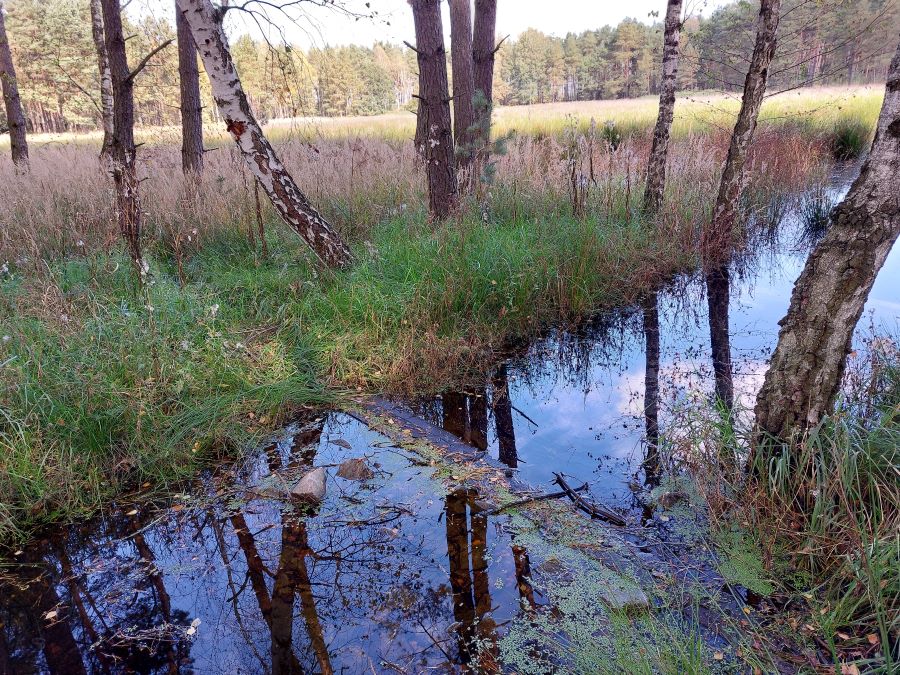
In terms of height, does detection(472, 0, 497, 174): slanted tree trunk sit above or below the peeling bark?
above

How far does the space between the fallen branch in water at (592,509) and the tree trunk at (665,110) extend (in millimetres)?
4706

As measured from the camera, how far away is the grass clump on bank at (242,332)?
10.3 feet

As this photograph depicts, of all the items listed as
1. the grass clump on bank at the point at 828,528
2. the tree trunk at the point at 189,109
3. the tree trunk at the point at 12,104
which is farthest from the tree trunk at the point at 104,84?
the grass clump on bank at the point at 828,528

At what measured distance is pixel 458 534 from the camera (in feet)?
Result: 8.88

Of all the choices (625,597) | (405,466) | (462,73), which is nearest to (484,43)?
(462,73)

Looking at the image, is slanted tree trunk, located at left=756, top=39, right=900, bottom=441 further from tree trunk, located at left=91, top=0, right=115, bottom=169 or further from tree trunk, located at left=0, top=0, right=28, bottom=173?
tree trunk, located at left=0, top=0, right=28, bottom=173

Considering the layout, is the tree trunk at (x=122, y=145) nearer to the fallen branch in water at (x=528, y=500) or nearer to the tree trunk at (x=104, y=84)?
the tree trunk at (x=104, y=84)

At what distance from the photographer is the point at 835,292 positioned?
240cm

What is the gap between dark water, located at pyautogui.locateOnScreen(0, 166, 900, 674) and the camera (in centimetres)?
217

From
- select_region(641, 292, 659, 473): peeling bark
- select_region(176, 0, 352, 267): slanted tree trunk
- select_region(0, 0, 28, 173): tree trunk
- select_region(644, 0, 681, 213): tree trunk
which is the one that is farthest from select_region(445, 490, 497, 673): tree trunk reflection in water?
select_region(0, 0, 28, 173): tree trunk

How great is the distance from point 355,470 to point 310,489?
315 millimetres

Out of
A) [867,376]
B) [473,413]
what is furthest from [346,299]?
[867,376]

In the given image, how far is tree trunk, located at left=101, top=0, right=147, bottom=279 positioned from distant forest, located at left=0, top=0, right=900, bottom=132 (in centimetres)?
34

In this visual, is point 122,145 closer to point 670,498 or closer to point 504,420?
point 504,420
